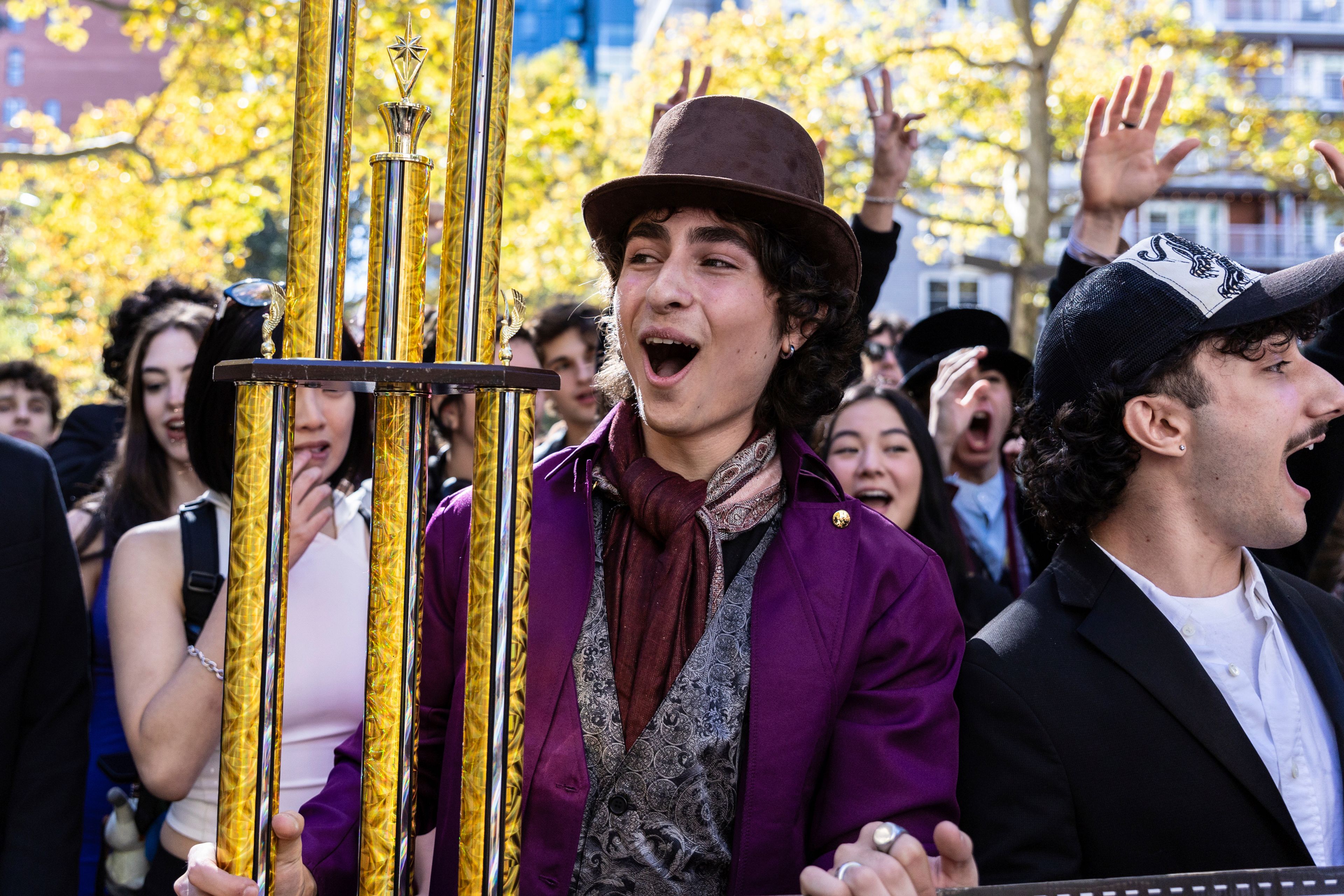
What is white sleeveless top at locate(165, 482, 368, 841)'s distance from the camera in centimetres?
269

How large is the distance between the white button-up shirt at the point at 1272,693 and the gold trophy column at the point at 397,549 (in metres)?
1.52

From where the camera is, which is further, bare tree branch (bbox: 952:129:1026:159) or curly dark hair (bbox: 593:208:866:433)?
bare tree branch (bbox: 952:129:1026:159)

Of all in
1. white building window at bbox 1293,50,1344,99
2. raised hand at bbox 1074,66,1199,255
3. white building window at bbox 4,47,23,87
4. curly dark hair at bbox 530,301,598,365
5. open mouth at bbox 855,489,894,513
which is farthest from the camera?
white building window at bbox 4,47,23,87

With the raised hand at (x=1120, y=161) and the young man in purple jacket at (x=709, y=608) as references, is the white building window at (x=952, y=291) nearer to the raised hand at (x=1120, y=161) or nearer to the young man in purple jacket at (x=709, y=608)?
the raised hand at (x=1120, y=161)

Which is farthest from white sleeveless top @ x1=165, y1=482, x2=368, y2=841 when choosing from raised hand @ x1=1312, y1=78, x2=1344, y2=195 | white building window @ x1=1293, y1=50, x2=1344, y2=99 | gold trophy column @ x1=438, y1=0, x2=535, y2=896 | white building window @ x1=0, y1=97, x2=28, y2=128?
white building window @ x1=0, y1=97, x2=28, y2=128

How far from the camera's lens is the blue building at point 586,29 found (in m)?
51.6

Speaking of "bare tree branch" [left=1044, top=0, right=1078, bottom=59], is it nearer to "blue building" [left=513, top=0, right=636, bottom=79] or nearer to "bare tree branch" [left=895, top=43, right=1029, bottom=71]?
"bare tree branch" [left=895, top=43, right=1029, bottom=71]

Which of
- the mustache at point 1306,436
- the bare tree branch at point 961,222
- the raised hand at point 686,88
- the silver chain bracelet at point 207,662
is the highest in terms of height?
the bare tree branch at point 961,222

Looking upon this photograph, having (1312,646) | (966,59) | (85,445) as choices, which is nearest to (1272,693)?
(1312,646)

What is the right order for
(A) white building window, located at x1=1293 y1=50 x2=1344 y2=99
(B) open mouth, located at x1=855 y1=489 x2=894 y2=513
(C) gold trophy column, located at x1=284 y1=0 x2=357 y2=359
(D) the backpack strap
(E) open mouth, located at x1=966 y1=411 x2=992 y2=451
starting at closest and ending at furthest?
(C) gold trophy column, located at x1=284 y1=0 x2=357 y2=359 → (D) the backpack strap → (B) open mouth, located at x1=855 y1=489 x2=894 y2=513 → (E) open mouth, located at x1=966 y1=411 x2=992 y2=451 → (A) white building window, located at x1=1293 y1=50 x2=1344 y2=99

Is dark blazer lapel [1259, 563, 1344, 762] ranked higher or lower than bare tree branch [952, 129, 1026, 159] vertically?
lower

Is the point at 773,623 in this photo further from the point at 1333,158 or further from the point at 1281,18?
the point at 1281,18

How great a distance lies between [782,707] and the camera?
1.98 meters

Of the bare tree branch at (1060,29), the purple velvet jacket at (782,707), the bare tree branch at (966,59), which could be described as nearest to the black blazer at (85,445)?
the purple velvet jacket at (782,707)
